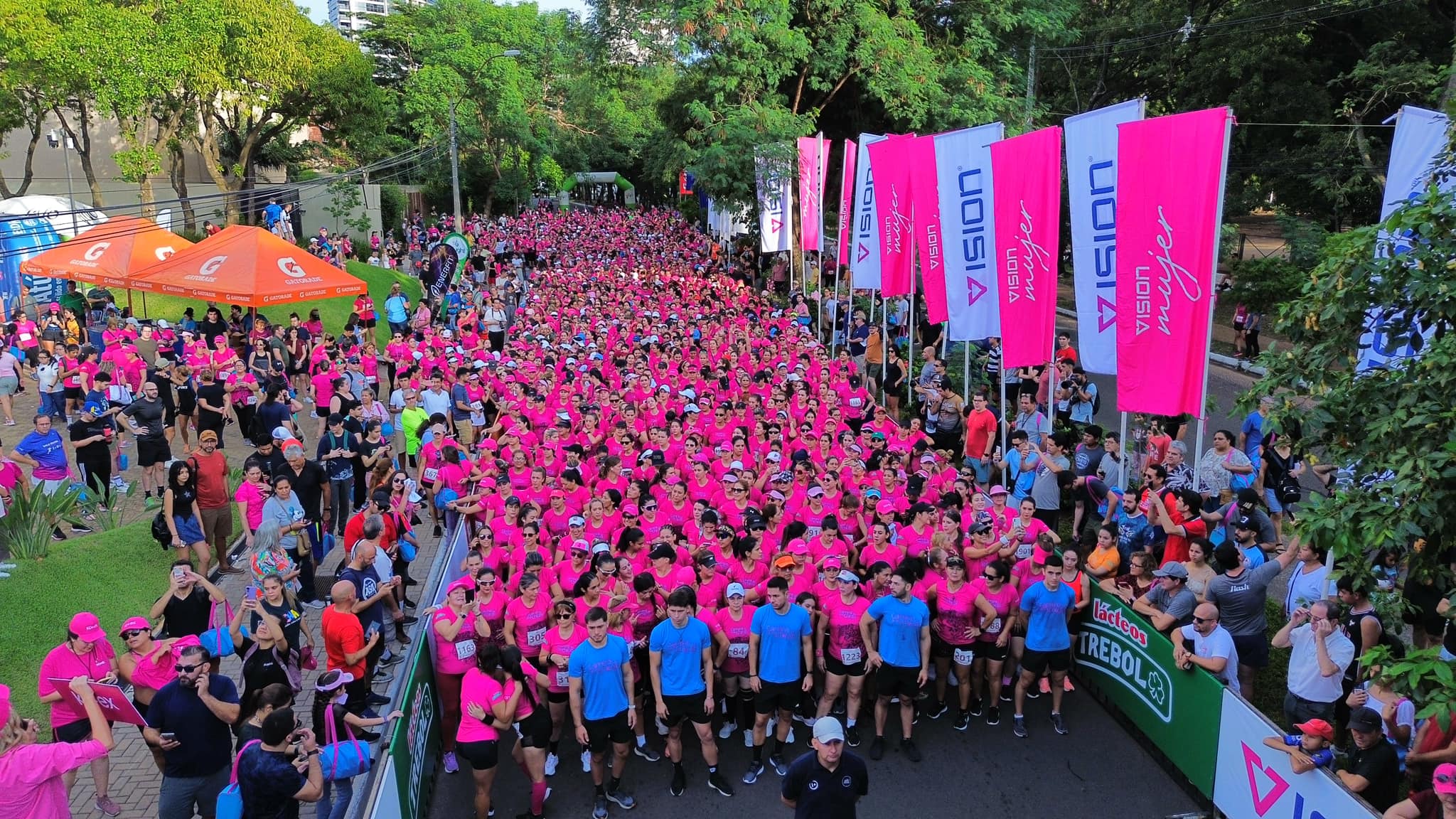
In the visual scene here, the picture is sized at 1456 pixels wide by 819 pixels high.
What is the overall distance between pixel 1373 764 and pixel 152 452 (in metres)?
12.5

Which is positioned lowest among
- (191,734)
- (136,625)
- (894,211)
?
(191,734)

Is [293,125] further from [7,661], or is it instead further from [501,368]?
[7,661]

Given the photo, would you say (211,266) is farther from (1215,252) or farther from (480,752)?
(1215,252)

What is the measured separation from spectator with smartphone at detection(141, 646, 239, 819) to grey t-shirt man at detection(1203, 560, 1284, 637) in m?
6.88

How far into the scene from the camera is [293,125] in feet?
129

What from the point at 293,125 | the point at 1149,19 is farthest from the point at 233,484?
the point at 1149,19

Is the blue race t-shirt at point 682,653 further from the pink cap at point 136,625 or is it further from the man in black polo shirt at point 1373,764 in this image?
the man in black polo shirt at point 1373,764

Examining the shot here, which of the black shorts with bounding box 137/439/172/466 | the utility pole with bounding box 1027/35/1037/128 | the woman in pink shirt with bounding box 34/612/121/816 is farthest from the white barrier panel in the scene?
the utility pole with bounding box 1027/35/1037/128

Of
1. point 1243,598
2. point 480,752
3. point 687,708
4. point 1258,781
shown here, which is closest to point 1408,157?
point 1243,598

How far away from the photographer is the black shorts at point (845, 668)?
7.64 m

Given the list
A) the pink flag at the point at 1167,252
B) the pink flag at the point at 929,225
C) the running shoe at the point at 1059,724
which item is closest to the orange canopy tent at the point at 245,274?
the pink flag at the point at 929,225

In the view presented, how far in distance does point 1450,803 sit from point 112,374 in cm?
1590

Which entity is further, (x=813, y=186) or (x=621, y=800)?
(x=813, y=186)

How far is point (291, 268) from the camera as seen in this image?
1714 cm
